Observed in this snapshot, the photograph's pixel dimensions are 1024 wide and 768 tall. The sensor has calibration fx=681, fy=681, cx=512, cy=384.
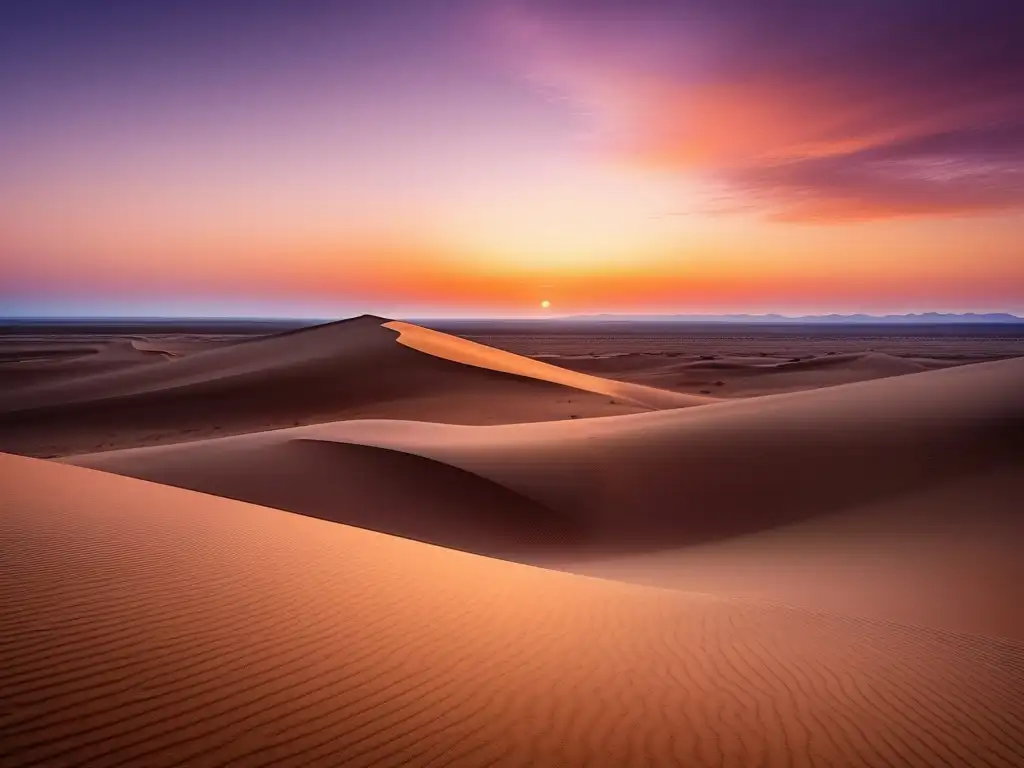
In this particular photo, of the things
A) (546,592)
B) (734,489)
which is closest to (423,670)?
(546,592)

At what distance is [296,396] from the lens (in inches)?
1244

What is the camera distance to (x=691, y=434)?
16.2 meters

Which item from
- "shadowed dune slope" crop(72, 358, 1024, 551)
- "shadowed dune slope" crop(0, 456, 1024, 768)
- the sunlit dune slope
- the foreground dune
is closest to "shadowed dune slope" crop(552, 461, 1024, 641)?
the foreground dune

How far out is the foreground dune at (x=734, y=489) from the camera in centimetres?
920

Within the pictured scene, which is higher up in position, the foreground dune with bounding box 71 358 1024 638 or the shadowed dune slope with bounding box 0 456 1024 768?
the shadowed dune slope with bounding box 0 456 1024 768

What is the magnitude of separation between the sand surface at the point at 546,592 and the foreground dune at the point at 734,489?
2.9 inches

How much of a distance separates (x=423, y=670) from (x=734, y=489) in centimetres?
1021

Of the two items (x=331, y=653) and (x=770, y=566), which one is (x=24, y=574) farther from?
(x=770, y=566)

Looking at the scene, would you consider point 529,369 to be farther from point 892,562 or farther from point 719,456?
point 892,562

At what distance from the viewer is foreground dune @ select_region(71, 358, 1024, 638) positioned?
9.20 m

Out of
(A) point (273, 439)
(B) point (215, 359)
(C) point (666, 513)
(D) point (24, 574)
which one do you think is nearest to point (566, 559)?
(C) point (666, 513)

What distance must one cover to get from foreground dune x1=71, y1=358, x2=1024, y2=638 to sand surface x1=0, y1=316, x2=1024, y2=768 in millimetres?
73

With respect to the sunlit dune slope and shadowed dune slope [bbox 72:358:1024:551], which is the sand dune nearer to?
the sunlit dune slope

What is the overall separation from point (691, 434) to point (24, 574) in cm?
1371
